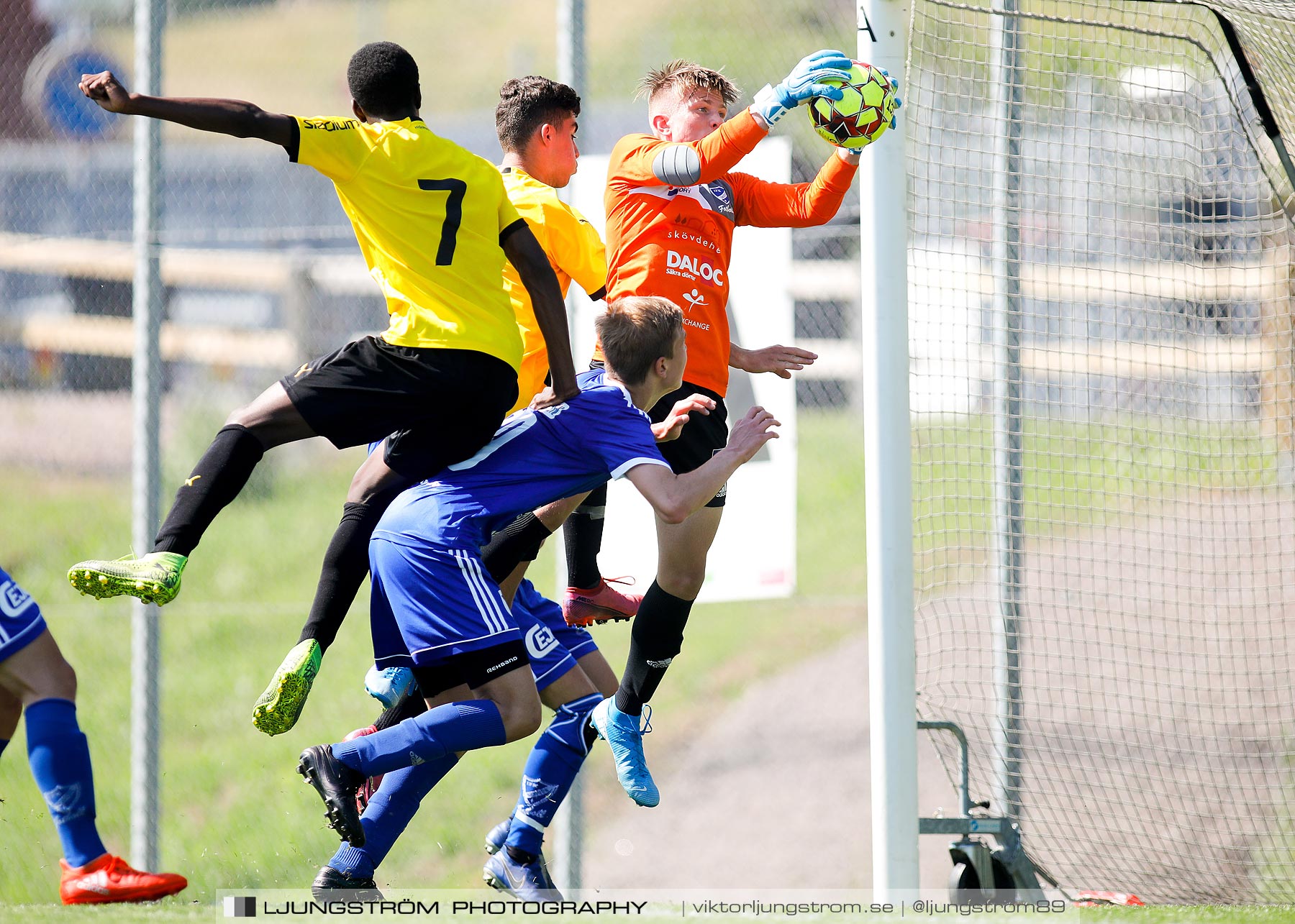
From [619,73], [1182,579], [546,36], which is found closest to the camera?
[1182,579]

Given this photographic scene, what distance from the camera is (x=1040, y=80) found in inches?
225

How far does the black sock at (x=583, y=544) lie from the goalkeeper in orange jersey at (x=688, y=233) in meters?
0.01

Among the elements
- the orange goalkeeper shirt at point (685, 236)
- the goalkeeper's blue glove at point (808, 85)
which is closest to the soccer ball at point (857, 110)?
the goalkeeper's blue glove at point (808, 85)

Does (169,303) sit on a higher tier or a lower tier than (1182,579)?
higher

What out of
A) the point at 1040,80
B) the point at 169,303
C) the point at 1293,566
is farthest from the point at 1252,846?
the point at 169,303

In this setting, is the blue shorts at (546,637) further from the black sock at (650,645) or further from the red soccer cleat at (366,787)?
the red soccer cleat at (366,787)

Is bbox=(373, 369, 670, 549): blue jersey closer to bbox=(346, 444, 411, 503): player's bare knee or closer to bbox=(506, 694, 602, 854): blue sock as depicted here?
bbox=(346, 444, 411, 503): player's bare knee

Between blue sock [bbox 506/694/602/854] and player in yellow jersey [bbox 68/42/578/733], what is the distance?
2.54 feet

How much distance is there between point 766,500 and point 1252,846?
2.75 m

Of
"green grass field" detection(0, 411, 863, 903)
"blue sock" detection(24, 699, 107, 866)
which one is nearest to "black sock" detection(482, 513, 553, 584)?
"blue sock" detection(24, 699, 107, 866)

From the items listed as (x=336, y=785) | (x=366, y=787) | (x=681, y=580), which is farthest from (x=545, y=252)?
(x=366, y=787)

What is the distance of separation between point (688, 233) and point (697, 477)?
3.57 ft

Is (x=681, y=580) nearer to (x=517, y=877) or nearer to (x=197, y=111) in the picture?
(x=517, y=877)

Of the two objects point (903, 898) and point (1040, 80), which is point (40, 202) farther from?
point (903, 898)
